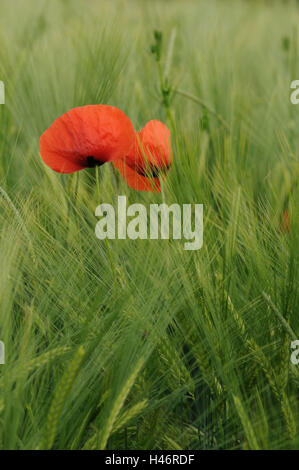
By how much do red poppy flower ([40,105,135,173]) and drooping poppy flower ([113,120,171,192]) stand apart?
1 cm

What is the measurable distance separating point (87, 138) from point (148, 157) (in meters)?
0.05

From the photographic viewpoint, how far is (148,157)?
441 mm

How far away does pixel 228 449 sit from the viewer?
35cm

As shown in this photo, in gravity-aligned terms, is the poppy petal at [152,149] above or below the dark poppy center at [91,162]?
above

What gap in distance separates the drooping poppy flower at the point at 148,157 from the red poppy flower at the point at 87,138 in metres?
0.01

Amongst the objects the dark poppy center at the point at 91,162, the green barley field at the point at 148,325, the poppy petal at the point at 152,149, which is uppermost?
the poppy petal at the point at 152,149

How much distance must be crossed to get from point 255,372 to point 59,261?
154 mm

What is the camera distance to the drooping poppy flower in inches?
17.2

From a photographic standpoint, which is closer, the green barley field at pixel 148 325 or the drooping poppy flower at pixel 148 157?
the green barley field at pixel 148 325

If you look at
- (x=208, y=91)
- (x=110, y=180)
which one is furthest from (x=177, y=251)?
(x=208, y=91)

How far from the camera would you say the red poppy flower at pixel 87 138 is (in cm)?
43
